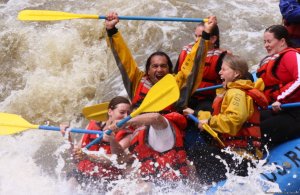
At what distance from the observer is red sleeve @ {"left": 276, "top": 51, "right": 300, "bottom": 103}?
9.56 ft

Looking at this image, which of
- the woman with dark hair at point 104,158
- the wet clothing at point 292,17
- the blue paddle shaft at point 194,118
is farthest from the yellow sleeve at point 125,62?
the wet clothing at point 292,17

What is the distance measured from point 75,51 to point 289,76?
3.58 metres

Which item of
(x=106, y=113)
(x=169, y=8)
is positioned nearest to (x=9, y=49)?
(x=169, y=8)

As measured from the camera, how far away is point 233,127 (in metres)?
2.72

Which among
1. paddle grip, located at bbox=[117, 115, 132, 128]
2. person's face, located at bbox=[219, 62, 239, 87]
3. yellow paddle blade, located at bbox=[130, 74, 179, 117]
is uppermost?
person's face, located at bbox=[219, 62, 239, 87]

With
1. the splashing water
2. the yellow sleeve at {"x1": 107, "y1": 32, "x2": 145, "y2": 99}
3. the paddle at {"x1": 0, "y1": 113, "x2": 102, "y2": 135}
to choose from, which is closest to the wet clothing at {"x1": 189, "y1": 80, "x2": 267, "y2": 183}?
the yellow sleeve at {"x1": 107, "y1": 32, "x2": 145, "y2": 99}

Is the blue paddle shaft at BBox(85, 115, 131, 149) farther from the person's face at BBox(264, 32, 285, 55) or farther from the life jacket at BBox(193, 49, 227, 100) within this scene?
the person's face at BBox(264, 32, 285, 55)

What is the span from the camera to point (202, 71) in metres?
3.13

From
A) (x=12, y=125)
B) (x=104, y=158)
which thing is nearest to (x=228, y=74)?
(x=104, y=158)

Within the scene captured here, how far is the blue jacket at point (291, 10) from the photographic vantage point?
3342mm

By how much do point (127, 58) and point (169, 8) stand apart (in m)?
3.64

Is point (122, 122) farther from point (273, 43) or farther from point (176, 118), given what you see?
point (273, 43)

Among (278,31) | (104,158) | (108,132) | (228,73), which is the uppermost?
(278,31)

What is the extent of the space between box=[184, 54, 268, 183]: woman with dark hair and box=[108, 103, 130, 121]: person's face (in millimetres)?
432
